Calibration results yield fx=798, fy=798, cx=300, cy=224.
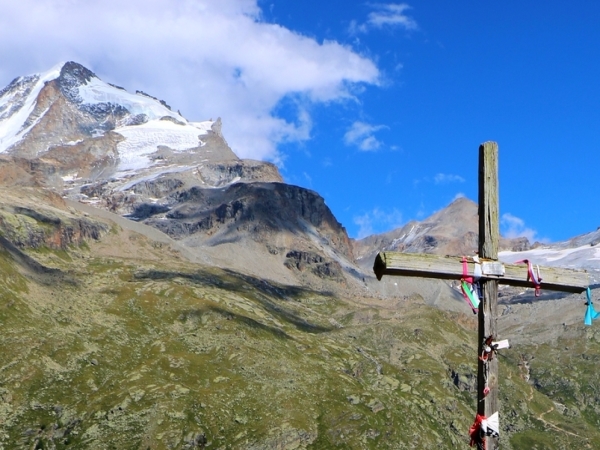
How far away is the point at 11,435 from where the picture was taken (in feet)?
618

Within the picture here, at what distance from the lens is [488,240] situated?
12.5 m

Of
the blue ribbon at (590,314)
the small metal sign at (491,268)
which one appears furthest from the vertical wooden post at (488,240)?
the blue ribbon at (590,314)

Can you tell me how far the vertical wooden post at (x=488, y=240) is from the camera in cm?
1206

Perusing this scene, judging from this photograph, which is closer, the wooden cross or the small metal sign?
the wooden cross

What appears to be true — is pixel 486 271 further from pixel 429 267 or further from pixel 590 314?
pixel 590 314

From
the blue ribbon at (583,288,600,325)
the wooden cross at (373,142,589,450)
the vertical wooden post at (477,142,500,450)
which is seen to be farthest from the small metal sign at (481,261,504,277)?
the blue ribbon at (583,288,600,325)

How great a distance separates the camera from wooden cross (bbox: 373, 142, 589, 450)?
1191cm

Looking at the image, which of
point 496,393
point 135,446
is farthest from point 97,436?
point 496,393

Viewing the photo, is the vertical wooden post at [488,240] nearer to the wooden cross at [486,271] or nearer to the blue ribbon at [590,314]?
the wooden cross at [486,271]

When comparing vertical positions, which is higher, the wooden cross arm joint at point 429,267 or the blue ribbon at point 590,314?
the wooden cross arm joint at point 429,267

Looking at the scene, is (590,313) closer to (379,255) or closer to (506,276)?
(506,276)

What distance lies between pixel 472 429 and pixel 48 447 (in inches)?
7670

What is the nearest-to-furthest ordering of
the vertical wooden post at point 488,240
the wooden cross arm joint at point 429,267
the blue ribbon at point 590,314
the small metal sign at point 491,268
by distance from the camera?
1. the wooden cross arm joint at point 429,267
2. the vertical wooden post at point 488,240
3. the small metal sign at point 491,268
4. the blue ribbon at point 590,314

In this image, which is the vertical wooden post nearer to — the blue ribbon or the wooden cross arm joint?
the wooden cross arm joint
